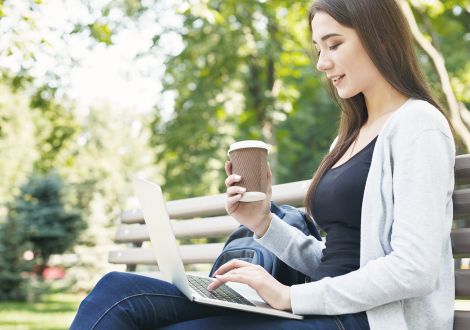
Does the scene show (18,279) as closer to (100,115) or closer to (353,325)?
(353,325)

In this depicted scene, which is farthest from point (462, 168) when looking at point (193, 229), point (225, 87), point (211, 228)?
point (225, 87)

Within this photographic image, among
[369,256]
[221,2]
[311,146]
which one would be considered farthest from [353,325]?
[311,146]

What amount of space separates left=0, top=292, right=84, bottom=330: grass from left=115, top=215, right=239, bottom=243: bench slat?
6.56m

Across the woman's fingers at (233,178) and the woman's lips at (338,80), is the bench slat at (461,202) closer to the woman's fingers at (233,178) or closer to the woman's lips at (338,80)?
the woman's lips at (338,80)

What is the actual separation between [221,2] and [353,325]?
1110 cm

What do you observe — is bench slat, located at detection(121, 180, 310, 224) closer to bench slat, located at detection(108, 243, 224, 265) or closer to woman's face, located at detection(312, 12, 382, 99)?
bench slat, located at detection(108, 243, 224, 265)

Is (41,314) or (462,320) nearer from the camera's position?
(462,320)

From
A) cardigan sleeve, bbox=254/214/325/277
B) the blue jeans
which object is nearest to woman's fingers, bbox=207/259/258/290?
the blue jeans

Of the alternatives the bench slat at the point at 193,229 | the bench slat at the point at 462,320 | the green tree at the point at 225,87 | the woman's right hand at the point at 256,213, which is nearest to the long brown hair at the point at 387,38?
the woman's right hand at the point at 256,213

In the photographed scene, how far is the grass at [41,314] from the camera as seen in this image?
35.7ft

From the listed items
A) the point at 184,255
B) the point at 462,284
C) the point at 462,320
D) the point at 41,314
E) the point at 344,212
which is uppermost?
the point at 344,212

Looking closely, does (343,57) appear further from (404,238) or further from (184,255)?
(184,255)

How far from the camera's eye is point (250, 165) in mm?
2186

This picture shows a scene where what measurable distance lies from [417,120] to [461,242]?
18.1 inches
